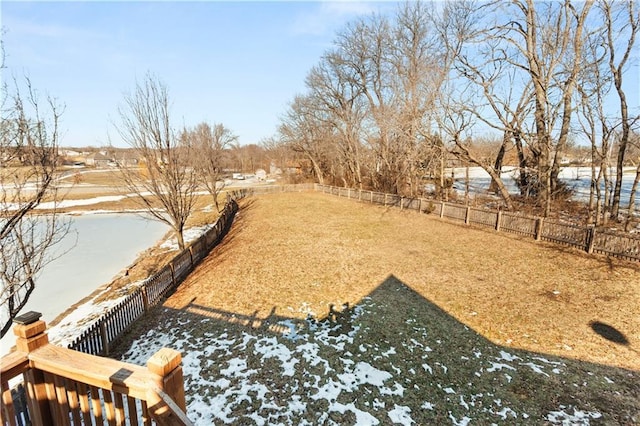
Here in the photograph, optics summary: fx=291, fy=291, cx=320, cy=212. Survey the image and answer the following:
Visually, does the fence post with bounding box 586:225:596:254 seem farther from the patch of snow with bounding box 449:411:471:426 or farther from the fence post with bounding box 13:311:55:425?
the fence post with bounding box 13:311:55:425

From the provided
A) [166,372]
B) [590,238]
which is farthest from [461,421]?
[590,238]

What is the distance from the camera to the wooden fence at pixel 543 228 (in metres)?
8.77

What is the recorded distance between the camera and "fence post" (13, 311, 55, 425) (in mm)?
1976

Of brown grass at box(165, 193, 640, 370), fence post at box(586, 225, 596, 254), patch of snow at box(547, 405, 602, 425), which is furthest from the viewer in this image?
fence post at box(586, 225, 596, 254)

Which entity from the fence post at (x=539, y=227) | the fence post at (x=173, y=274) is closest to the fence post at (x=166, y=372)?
the fence post at (x=173, y=274)

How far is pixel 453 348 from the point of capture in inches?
221

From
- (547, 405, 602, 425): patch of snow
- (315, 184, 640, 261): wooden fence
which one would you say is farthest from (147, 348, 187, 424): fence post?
(315, 184, 640, 261): wooden fence

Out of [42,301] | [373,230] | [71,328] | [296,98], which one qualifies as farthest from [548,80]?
[296,98]

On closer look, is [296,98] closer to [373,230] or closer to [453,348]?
[373,230]

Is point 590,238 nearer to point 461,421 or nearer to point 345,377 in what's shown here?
point 461,421

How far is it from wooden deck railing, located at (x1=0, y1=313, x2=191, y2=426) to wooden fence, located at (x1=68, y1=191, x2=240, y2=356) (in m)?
4.05

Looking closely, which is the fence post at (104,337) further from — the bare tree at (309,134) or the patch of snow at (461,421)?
the bare tree at (309,134)

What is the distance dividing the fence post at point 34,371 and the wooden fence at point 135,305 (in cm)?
392

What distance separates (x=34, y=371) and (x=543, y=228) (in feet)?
45.2
